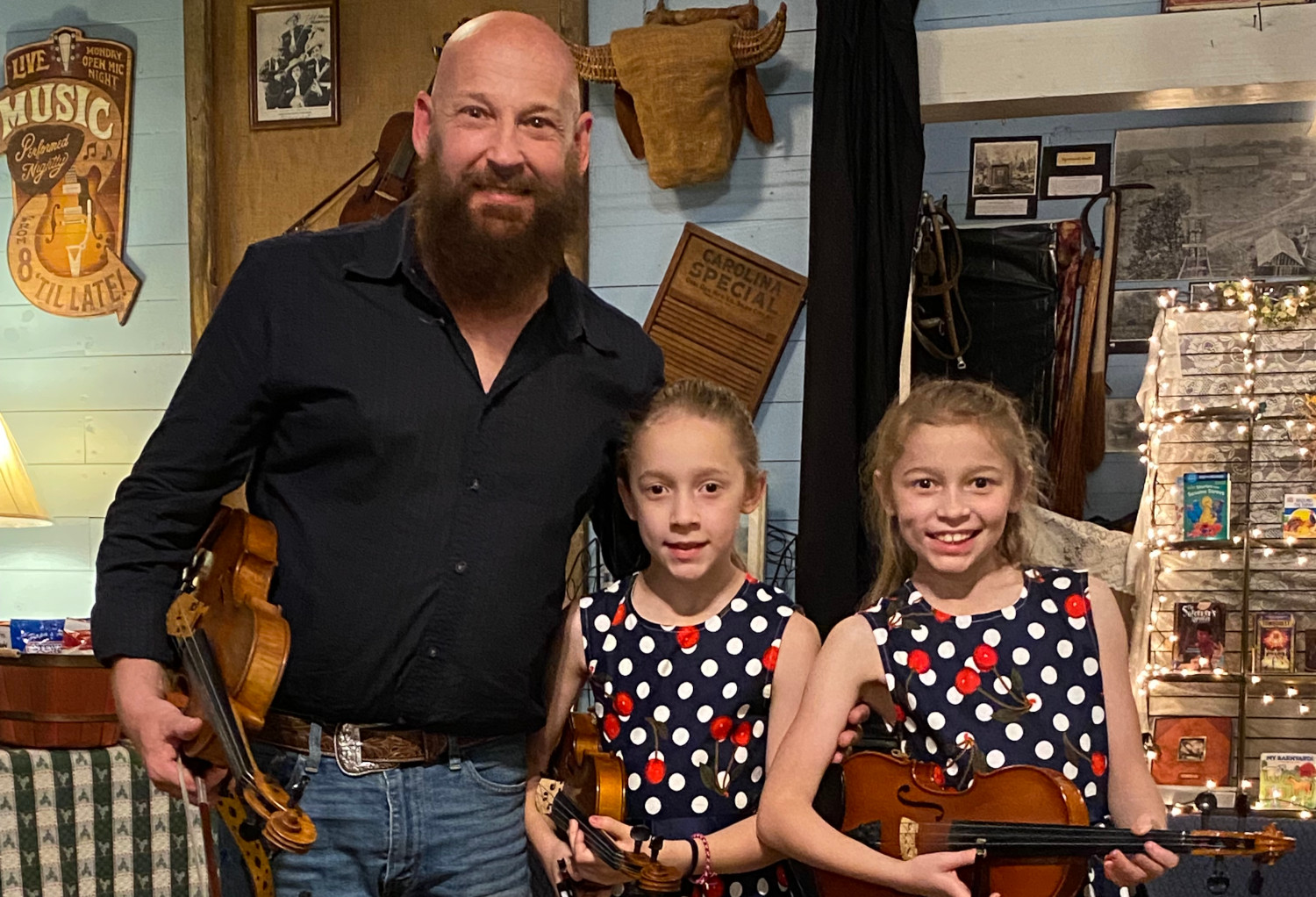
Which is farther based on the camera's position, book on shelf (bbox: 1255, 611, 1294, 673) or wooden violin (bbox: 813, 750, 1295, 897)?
book on shelf (bbox: 1255, 611, 1294, 673)

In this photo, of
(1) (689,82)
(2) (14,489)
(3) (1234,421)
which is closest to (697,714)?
(1) (689,82)

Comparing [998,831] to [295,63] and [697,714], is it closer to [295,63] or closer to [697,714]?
[697,714]

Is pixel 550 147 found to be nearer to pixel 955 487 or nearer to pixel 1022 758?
pixel 955 487

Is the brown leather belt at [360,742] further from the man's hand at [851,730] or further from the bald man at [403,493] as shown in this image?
the man's hand at [851,730]

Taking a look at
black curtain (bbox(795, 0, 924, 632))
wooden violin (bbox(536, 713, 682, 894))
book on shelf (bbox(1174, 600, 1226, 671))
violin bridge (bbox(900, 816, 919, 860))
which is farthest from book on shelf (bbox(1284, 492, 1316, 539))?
wooden violin (bbox(536, 713, 682, 894))

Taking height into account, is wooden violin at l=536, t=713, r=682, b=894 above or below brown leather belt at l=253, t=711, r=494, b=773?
below

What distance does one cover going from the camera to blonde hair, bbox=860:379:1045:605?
1.89m

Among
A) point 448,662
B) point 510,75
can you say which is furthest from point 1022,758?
point 510,75

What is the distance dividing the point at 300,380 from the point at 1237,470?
14.0 feet

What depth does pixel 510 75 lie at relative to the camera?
167cm

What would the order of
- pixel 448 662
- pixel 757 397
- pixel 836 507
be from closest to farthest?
pixel 448 662 → pixel 836 507 → pixel 757 397

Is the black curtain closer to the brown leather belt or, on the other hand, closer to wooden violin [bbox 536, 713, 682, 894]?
wooden violin [bbox 536, 713, 682, 894]

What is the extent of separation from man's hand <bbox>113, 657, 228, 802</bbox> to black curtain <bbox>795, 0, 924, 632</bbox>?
2.00m

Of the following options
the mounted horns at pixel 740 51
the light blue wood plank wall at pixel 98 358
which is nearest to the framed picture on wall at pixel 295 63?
the light blue wood plank wall at pixel 98 358
